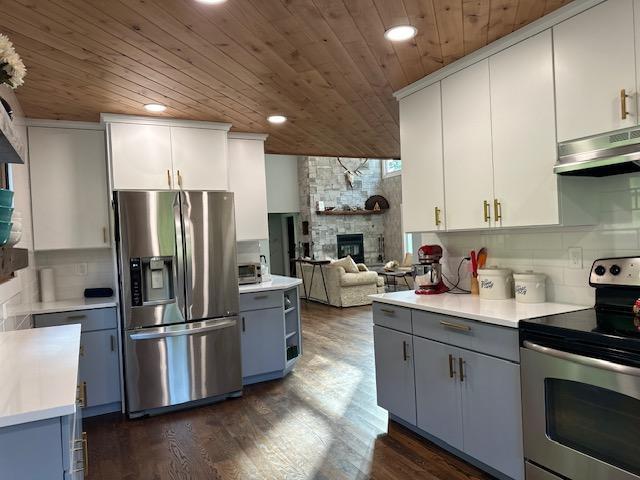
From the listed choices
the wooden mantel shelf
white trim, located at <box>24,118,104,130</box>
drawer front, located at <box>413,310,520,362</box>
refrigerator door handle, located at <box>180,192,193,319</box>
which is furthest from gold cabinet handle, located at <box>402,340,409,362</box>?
the wooden mantel shelf

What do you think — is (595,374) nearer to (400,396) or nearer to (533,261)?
(533,261)

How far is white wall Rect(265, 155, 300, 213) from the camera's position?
1102 cm

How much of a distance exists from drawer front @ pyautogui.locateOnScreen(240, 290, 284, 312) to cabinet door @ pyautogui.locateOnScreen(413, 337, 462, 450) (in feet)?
5.49

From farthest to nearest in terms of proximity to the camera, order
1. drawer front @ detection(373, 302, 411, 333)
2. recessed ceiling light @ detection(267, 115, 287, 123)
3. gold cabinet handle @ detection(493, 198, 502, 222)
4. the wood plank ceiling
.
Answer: recessed ceiling light @ detection(267, 115, 287, 123), drawer front @ detection(373, 302, 411, 333), gold cabinet handle @ detection(493, 198, 502, 222), the wood plank ceiling

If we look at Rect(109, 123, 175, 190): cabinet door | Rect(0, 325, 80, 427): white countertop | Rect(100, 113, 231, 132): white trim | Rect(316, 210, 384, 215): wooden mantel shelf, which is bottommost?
Rect(0, 325, 80, 427): white countertop

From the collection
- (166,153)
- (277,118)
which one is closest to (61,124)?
(166,153)

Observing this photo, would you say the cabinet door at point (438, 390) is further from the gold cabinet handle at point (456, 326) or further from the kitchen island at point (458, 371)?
the gold cabinet handle at point (456, 326)

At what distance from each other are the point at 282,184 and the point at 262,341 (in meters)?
7.52

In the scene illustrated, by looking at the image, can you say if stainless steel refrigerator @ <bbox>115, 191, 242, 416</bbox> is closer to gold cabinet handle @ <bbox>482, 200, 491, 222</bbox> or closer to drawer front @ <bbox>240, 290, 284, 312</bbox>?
drawer front @ <bbox>240, 290, 284, 312</bbox>

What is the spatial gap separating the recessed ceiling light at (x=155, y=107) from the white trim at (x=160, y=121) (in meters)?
0.20

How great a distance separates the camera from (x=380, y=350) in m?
3.04

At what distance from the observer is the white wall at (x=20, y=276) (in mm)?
2395

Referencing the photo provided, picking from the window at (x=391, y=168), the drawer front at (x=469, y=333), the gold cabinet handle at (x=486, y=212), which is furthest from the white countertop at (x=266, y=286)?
the window at (x=391, y=168)

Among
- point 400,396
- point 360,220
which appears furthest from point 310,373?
point 360,220
